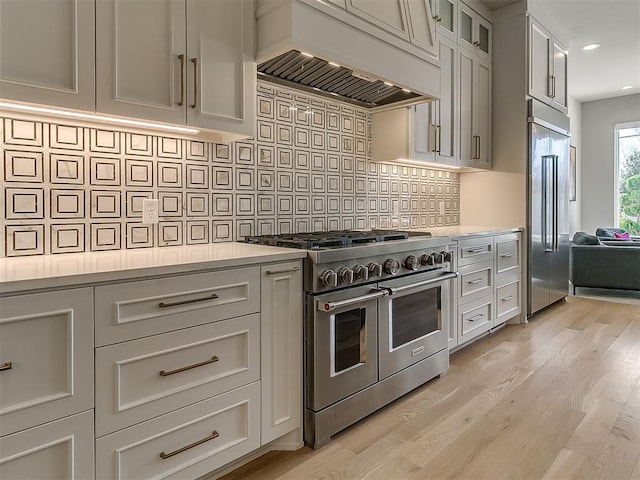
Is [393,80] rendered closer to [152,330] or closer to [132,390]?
[152,330]

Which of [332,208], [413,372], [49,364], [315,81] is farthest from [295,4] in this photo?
[413,372]

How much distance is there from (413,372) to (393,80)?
168 cm

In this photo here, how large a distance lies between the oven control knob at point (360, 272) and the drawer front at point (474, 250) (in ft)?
4.11

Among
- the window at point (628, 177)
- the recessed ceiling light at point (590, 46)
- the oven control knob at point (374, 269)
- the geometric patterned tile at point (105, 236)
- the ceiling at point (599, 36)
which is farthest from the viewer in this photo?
the window at point (628, 177)

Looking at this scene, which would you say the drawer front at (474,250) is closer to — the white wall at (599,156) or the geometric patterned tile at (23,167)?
the geometric patterned tile at (23,167)

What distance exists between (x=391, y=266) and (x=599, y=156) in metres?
6.89

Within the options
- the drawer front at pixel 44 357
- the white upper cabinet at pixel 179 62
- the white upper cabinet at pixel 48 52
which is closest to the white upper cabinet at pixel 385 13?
the white upper cabinet at pixel 179 62

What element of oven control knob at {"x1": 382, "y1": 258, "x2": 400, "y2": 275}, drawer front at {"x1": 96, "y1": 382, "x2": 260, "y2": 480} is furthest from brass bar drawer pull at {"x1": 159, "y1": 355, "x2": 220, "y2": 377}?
oven control knob at {"x1": 382, "y1": 258, "x2": 400, "y2": 275}

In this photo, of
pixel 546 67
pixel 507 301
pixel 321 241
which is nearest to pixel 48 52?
pixel 321 241

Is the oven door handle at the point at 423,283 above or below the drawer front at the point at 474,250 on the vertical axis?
below

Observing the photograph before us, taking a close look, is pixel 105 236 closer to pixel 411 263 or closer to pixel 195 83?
pixel 195 83

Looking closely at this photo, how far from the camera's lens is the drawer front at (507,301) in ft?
11.8

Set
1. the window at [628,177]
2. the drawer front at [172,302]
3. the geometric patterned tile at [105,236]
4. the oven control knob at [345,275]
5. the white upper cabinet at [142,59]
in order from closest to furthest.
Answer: the drawer front at [172,302] < the white upper cabinet at [142,59] < the geometric patterned tile at [105,236] < the oven control knob at [345,275] < the window at [628,177]

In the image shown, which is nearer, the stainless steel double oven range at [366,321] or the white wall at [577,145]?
the stainless steel double oven range at [366,321]
